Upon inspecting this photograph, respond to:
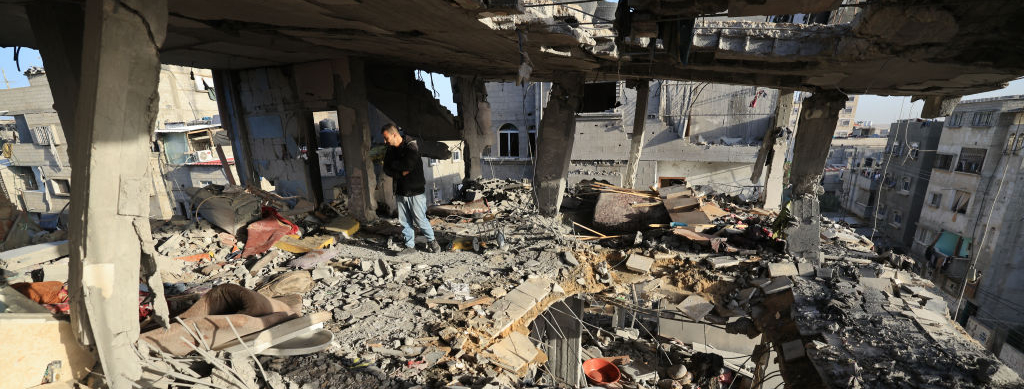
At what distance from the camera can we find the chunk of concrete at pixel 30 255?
3.39 meters

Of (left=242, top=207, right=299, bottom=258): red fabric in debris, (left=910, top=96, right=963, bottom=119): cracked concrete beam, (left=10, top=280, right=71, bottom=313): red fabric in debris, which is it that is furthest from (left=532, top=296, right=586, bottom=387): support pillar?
(left=910, top=96, right=963, bottom=119): cracked concrete beam

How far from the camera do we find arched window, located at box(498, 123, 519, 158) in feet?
64.8

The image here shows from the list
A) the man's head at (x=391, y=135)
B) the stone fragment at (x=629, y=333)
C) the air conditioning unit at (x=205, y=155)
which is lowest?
the stone fragment at (x=629, y=333)

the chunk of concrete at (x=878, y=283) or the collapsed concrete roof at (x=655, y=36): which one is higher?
the collapsed concrete roof at (x=655, y=36)

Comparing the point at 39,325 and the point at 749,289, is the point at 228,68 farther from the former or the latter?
the point at 749,289

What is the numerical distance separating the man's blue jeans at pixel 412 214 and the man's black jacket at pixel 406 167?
0.39ft

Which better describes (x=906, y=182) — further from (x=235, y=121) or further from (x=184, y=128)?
(x=184, y=128)

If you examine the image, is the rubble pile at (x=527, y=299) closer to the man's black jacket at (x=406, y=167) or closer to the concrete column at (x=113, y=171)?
the concrete column at (x=113, y=171)

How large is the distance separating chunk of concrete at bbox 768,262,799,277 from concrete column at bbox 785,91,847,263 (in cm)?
61

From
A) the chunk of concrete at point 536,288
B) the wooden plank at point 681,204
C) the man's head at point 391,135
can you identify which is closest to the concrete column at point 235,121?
the man's head at point 391,135

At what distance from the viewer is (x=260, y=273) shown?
4984 millimetres

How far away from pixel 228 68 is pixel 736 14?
8.66m

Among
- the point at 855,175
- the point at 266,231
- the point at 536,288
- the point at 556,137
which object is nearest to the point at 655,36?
the point at 556,137

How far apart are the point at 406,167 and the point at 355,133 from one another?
2.16 metres
